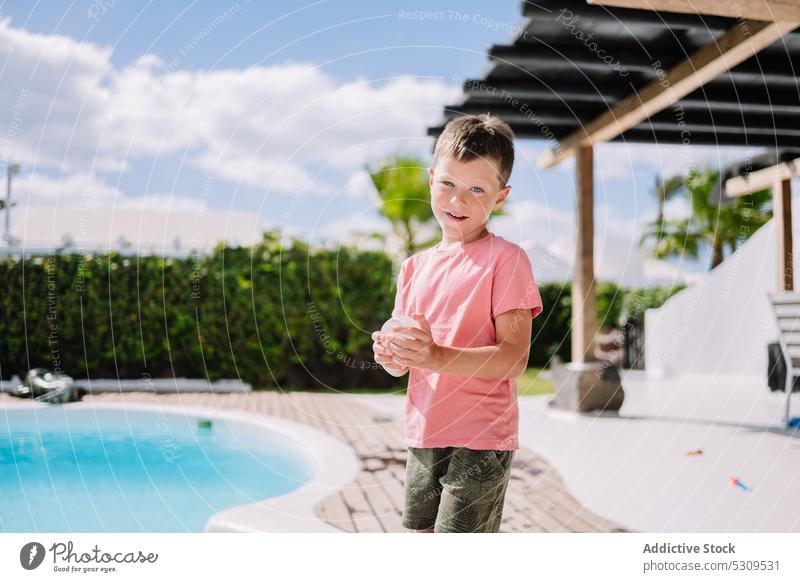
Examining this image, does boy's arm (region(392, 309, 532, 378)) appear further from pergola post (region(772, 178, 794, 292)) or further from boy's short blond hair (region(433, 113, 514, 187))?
pergola post (region(772, 178, 794, 292))

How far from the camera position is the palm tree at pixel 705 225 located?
1750 centimetres

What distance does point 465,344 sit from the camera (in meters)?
1.83

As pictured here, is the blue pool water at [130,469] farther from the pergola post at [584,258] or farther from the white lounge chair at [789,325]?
the white lounge chair at [789,325]

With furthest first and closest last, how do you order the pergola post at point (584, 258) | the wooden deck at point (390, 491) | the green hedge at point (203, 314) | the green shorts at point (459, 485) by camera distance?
the green hedge at point (203, 314)
the pergola post at point (584, 258)
the wooden deck at point (390, 491)
the green shorts at point (459, 485)

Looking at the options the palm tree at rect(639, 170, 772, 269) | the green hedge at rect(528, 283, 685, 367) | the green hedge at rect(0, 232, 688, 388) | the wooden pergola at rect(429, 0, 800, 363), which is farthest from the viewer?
the palm tree at rect(639, 170, 772, 269)

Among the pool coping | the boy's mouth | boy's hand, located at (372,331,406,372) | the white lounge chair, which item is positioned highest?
the boy's mouth

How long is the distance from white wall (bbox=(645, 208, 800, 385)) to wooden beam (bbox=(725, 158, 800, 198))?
122cm

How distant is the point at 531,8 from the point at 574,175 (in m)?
2.62

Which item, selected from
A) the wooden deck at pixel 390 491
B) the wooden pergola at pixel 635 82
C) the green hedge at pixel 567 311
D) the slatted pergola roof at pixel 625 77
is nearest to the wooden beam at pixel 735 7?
the wooden pergola at pixel 635 82

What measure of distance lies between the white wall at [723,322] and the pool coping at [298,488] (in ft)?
22.5

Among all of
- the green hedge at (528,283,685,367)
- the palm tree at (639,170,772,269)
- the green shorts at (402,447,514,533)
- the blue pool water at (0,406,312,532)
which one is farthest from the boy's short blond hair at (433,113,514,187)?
the palm tree at (639,170,772,269)

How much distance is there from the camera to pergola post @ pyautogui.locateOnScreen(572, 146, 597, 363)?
21.9ft
